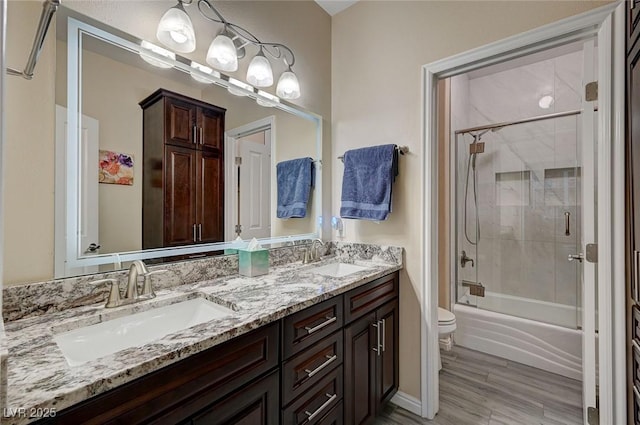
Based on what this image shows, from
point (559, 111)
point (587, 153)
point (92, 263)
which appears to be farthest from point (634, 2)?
point (92, 263)

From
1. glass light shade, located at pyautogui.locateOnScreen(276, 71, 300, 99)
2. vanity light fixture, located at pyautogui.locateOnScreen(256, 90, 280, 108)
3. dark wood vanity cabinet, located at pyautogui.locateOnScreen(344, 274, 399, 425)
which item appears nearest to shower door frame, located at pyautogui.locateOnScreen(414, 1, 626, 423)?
dark wood vanity cabinet, located at pyautogui.locateOnScreen(344, 274, 399, 425)

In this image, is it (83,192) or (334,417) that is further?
(334,417)

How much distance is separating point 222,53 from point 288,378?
59.1 inches

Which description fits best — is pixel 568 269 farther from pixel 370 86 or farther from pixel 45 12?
pixel 45 12

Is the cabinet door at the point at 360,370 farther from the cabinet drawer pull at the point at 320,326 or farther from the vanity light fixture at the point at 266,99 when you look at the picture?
the vanity light fixture at the point at 266,99

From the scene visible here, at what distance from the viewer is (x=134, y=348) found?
0.73 metres

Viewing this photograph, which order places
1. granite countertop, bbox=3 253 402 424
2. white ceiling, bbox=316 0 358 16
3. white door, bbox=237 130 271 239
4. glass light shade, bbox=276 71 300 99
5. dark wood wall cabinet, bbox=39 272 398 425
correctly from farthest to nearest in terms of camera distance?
1. white ceiling, bbox=316 0 358 16
2. glass light shade, bbox=276 71 300 99
3. white door, bbox=237 130 271 239
4. dark wood wall cabinet, bbox=39 272 398 425
5. granite countertop, bbox=3 253 402 424

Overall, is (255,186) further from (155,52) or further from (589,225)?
(589,225)

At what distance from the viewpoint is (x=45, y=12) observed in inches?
26.9

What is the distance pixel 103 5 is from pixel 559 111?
3515 millimetres

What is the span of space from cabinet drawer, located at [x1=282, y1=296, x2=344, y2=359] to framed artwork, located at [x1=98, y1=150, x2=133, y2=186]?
901 millimetres

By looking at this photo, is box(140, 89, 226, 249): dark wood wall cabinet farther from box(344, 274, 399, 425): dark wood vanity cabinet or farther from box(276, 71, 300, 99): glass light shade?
box(344, 274, 399, 425): dark wood vanity cabinet

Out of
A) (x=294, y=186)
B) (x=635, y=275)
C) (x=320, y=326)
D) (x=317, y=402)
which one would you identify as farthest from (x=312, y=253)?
(x=635, y=275)

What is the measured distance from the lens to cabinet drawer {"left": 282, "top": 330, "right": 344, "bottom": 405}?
1.05 metres
